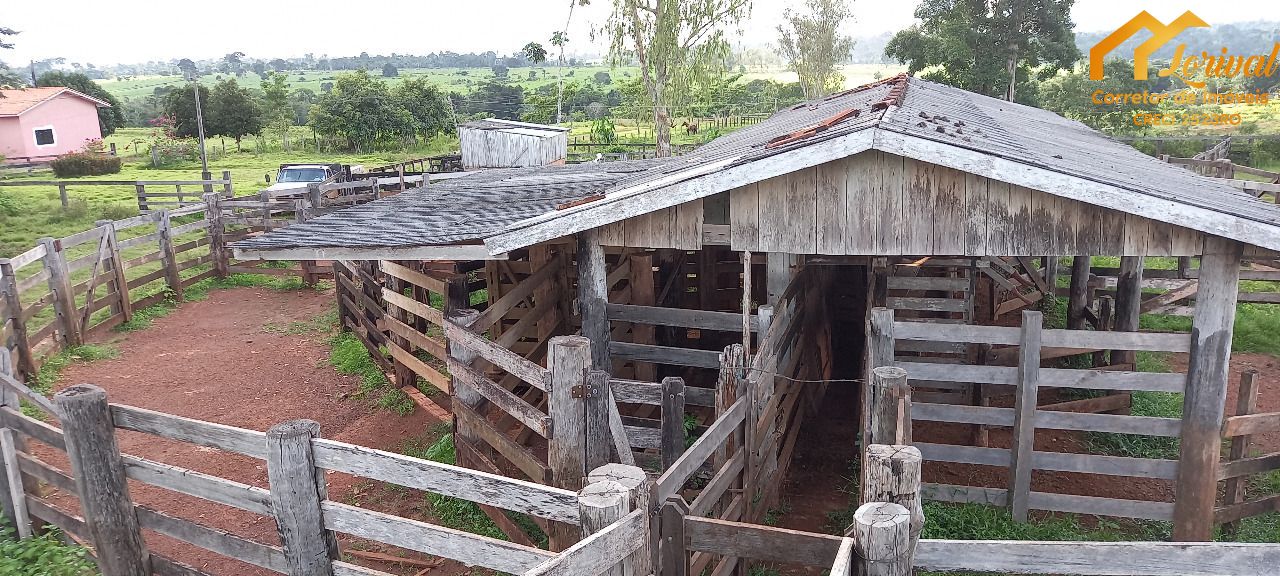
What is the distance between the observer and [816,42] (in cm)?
5641

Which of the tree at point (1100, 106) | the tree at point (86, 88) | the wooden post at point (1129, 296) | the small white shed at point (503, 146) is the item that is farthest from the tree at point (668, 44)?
the tree at point (86, 88)

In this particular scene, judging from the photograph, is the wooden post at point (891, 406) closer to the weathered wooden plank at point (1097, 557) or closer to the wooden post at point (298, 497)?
the weathered wooden plank at point (1097, 557)

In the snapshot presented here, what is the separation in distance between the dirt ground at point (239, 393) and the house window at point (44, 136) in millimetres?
34403

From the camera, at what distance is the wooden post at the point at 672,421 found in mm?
5273

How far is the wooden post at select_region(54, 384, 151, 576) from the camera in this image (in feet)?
16.2

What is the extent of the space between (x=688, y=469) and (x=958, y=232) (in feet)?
10.8

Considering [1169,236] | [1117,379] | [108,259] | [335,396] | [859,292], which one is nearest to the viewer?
[1169,236]

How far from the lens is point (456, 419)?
7.80 meters

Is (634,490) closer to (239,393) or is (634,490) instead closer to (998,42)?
(239,393)

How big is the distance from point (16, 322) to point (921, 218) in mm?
11236

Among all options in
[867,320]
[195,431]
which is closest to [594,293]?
[867,320]

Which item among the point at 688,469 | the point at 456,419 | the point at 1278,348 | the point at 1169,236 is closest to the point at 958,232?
the point at 1169,236

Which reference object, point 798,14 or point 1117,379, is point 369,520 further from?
point 798,14

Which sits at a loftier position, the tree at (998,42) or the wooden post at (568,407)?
the tree at (998,42)
